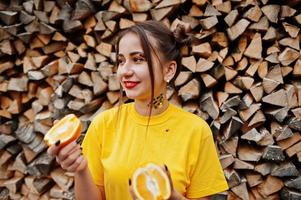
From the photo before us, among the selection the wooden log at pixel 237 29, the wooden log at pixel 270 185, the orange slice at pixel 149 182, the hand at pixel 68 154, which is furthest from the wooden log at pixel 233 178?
the hand at pixel 68 154

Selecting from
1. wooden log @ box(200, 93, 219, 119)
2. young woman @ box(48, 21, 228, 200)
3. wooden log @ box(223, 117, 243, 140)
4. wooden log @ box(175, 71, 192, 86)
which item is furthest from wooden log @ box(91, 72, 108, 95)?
young woman @ box(48, 21, 228, 200)

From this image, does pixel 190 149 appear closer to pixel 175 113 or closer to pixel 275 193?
pixel 175 113

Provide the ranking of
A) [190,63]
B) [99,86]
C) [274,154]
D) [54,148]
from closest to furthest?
[54,148], [274,154], [190,63], [99,86]

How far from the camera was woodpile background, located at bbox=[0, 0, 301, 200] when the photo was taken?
1728mm

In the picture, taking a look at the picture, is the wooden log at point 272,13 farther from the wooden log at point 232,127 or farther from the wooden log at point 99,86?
the wooden log at point 99,86

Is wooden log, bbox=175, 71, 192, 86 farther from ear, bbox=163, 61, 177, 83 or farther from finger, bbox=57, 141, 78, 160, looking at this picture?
finger, bbox=57, 141, 78, 160

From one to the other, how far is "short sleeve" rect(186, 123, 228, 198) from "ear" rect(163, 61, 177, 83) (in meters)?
0.18

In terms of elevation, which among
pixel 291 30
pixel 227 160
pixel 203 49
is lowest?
pixel 227 160

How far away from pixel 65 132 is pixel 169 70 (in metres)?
0.35

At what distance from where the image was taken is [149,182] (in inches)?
38.5

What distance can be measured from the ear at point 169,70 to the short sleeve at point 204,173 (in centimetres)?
18

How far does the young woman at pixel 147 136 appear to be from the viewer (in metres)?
1.06

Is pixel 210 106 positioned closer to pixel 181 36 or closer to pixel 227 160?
pixel 227 160

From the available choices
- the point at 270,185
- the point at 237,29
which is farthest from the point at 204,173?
the point at 237,29
